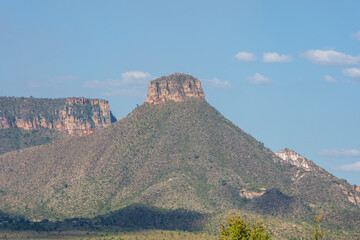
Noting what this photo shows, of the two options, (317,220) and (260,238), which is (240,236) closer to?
(260,238)

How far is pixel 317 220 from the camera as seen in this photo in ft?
367

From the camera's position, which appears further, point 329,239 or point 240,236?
point 329,239

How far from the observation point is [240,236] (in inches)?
4641

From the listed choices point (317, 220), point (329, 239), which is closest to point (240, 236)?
point (317, 220)

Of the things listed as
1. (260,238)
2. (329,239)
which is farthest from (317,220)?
(329,239)

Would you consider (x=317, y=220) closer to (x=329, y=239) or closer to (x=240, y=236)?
(x=240, y=236)

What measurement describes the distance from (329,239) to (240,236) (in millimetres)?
83247

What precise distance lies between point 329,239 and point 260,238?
83.6 meters

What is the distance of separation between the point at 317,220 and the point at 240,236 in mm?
11730

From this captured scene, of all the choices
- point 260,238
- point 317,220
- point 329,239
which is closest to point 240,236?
point 260,238

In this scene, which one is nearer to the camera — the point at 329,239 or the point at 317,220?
the point at 317,220

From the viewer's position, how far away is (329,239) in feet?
643

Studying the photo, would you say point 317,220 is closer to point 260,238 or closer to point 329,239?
point 260,238
